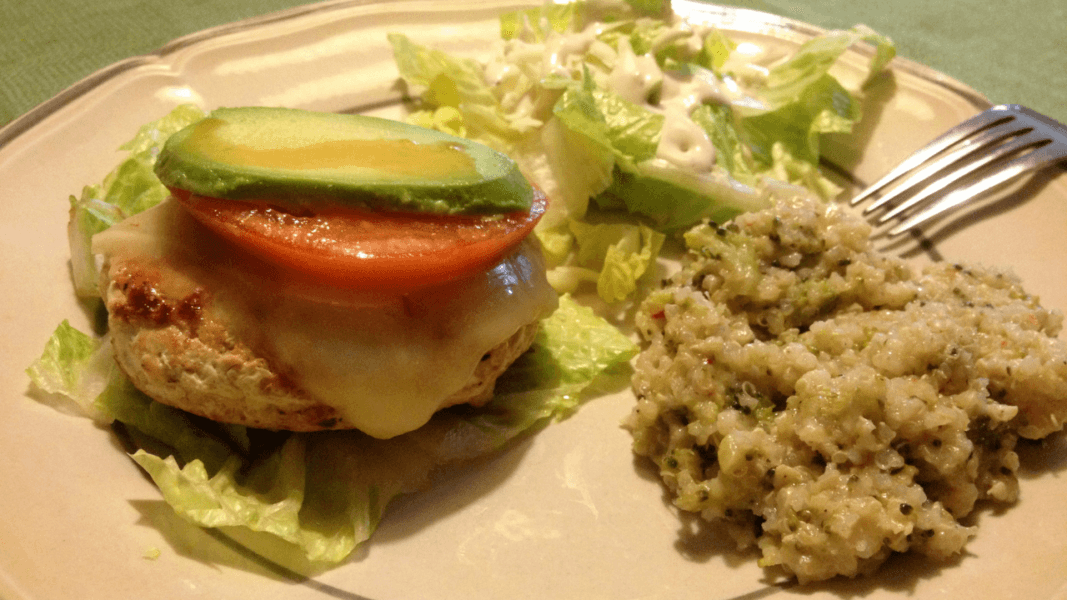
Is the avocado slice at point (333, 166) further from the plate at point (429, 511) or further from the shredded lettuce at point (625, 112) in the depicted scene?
the shredded lettuce at point (625, 112)

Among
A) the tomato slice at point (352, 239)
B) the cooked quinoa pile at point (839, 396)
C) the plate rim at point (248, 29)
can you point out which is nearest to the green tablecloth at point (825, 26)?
the plate rim at point (248, 29)

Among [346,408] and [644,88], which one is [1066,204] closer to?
[644,88]

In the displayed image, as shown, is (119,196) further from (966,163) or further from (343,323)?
(966,163)

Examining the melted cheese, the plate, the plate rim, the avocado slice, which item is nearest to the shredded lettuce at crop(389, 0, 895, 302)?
the plate rim

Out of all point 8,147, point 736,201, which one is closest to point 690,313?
point 736,201

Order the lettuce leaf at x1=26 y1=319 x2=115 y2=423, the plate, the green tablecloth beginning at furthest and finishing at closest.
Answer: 1. the green tablecloth
2. the lettuce leaf at x1=26 y1=319 x2=115 y2=423
3. the plate

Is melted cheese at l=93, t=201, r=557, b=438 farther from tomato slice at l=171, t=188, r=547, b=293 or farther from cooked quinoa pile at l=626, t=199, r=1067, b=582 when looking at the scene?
cooked quinoa pile at l=626, t=199, r=1067, b=582

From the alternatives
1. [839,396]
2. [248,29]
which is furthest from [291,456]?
[248,29]
